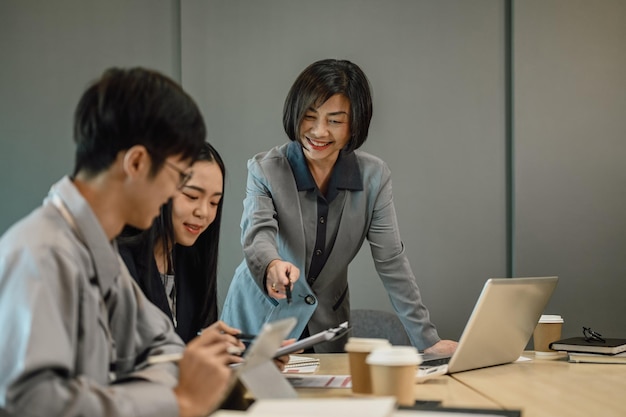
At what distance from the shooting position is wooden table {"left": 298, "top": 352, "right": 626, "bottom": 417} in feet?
5.25

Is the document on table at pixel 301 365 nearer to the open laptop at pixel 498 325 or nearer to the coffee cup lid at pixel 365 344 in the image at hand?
the open laptop at pixel 498 325

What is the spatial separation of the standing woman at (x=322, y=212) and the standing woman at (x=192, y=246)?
0.27 metres

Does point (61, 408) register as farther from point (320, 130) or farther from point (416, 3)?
point (416, 3)

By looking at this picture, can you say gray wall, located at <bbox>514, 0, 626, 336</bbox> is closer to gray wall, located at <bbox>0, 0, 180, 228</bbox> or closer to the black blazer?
gray wall, located at <bbox>0, 0, 180, 228</bbox>

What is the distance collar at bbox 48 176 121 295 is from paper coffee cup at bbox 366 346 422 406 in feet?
1.65

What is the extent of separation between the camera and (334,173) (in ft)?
9.24

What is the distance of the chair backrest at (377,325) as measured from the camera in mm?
3230

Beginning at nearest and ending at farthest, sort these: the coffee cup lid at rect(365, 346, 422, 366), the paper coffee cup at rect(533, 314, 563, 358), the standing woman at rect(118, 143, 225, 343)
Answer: the coffee cup lid at rect(365, 346, 422, 366)
the standing woman at rect(118, 143, 225, 343)
the paper coffee cup at rect(533, 314, 563, 358)

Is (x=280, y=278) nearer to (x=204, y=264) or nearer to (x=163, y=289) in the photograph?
(x=204, y=264)

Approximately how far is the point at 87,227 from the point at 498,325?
3.93 ft

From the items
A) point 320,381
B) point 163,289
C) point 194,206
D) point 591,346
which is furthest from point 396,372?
point 591,346

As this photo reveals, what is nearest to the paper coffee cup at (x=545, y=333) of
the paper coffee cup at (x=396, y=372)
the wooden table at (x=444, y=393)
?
the wooden table at (x=444, y=393)

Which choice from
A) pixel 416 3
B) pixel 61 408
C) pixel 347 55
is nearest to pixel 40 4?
pixel 347 55

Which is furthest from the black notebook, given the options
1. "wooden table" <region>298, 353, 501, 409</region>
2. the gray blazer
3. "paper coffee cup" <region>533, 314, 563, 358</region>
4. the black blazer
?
the black blazer
